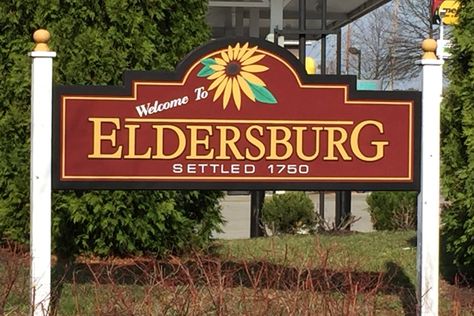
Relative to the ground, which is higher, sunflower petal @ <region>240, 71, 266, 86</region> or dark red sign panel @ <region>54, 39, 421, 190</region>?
sunflower petal @ <region>240, 71, 266, 86</region>

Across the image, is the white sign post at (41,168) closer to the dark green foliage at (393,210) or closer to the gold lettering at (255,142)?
the gold lettering at (255,142)

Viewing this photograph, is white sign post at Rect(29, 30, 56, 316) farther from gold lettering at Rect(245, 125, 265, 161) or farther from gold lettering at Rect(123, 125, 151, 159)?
gold lettering at Rect(245, 125, 265, 161)

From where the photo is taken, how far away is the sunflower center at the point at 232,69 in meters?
5.66

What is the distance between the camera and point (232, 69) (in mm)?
5668

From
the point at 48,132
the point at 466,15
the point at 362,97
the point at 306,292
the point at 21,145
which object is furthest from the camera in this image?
the point at 21,145

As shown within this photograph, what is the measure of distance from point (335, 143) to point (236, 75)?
2.61 feet

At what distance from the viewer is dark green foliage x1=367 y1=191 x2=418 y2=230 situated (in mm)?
12119

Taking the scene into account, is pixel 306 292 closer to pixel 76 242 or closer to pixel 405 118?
pixel 405 118

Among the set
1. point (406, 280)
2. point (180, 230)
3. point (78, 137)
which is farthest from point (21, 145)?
point (406, 280)

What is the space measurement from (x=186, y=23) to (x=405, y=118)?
2910 millimetres

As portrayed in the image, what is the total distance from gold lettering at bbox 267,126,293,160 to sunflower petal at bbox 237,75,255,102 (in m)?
0.23

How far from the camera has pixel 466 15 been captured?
6938 millimetres

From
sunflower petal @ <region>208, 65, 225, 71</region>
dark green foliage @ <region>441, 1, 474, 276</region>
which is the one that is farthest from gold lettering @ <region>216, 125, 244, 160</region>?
dark green foliage @ <region>441, 1, 474, 276</region>

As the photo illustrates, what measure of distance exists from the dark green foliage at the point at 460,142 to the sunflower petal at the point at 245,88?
6.42 ft
